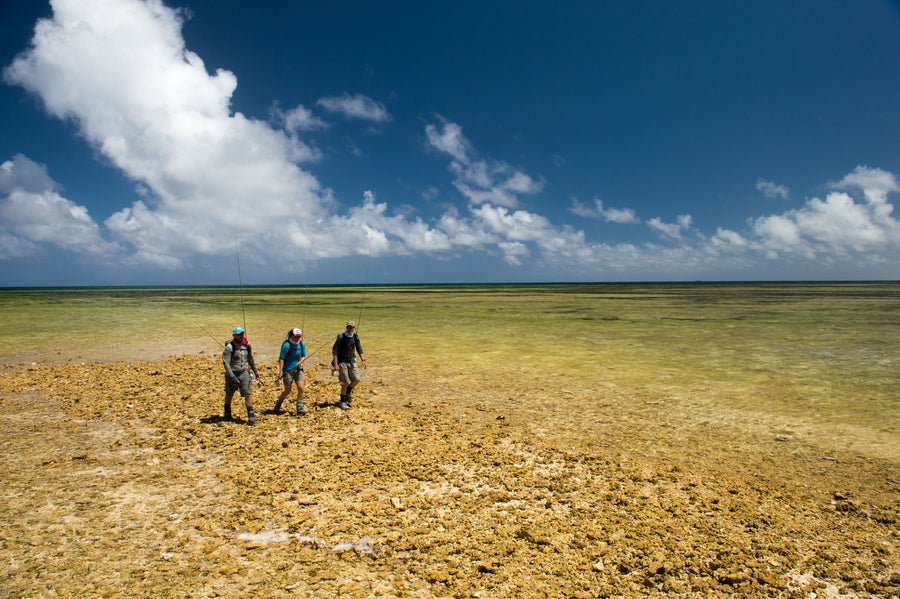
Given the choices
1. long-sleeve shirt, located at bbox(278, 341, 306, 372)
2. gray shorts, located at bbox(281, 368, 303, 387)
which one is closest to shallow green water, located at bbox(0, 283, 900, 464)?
gray shorts, located at bbox(281, 368, 303, 387)

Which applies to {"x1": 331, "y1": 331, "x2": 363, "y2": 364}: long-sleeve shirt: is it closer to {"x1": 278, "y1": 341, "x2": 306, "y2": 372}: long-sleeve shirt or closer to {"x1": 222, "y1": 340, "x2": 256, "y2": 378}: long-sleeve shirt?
{"x1": 278, "y1": 341, "x2": 306, "y2": 372}: long-sleeve shirt

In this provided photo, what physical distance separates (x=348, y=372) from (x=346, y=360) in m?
0.30

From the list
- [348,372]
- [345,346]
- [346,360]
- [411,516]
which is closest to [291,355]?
[345,346]

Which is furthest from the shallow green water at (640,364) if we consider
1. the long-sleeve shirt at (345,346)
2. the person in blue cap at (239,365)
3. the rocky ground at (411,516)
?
the person in blue cap at (239,365)

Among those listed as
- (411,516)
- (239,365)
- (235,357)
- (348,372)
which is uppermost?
(235,357)

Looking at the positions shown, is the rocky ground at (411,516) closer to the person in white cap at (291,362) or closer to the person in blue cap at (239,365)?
the person in blue cap at (239,365)

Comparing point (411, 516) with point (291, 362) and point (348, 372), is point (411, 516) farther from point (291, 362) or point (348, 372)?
point (348, 372)

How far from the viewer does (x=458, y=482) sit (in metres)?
7.11

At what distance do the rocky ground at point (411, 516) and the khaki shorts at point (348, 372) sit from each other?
1.33m

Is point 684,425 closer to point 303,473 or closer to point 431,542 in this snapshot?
point 431,542

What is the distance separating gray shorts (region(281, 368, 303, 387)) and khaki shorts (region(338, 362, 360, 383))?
3.03 ft

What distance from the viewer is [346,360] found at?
10.9 meters

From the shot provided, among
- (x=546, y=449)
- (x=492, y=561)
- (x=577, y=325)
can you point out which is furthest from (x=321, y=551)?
(x=577, y=325)

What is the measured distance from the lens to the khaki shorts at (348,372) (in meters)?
10.9
